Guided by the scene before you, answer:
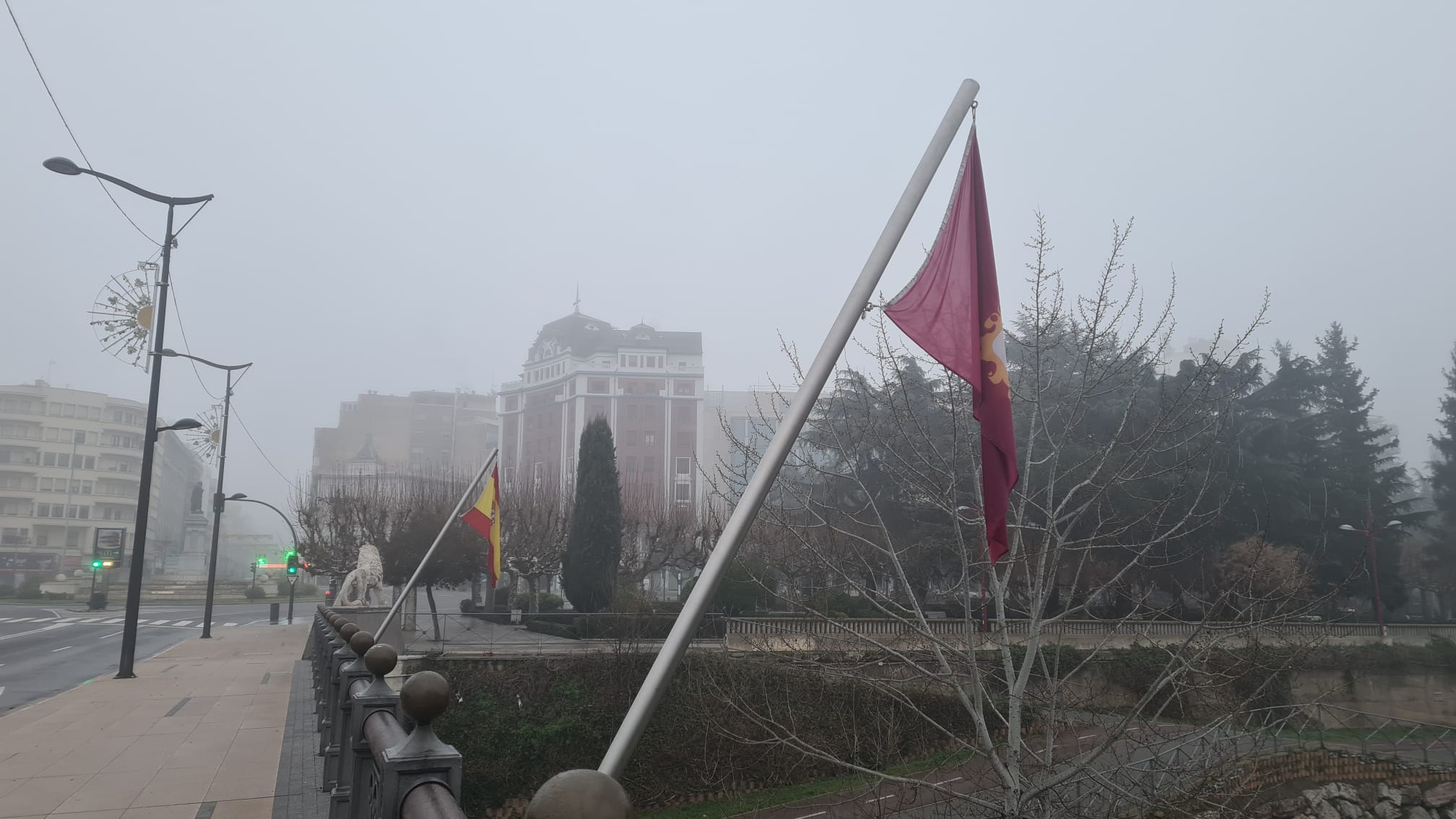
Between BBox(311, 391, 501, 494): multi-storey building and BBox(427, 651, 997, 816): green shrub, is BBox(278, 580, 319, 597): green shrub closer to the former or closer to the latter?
BBox(311, 391, 501, 494): multi-storey building

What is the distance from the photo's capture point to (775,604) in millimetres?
32062

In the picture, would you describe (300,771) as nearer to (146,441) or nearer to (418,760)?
(418,760)

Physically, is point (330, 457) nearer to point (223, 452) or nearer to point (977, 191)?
point (223, 452)

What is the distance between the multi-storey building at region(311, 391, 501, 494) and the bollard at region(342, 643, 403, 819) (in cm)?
10583

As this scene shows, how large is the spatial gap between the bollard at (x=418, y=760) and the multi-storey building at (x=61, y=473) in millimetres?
78006

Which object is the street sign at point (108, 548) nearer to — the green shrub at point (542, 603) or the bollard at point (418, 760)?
the green shrub at point (542, 603)

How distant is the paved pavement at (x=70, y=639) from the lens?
16.6 m

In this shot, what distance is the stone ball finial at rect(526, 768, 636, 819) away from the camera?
4.81 ft

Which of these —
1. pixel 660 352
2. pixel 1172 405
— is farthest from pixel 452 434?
pixel 1172 405

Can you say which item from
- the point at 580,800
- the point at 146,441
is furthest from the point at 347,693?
the point at 146,441

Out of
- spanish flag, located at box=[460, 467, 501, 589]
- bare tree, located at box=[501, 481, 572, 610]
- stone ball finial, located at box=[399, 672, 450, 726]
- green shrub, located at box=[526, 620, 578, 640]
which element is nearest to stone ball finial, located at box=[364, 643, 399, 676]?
stone ball finial, located at box=[399, 672, 450, 726]

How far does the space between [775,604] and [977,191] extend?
27.9 meters

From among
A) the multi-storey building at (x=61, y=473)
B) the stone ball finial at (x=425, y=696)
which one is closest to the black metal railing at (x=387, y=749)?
the stone ball finial at (x=425, y=696)

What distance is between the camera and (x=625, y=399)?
88.2m
